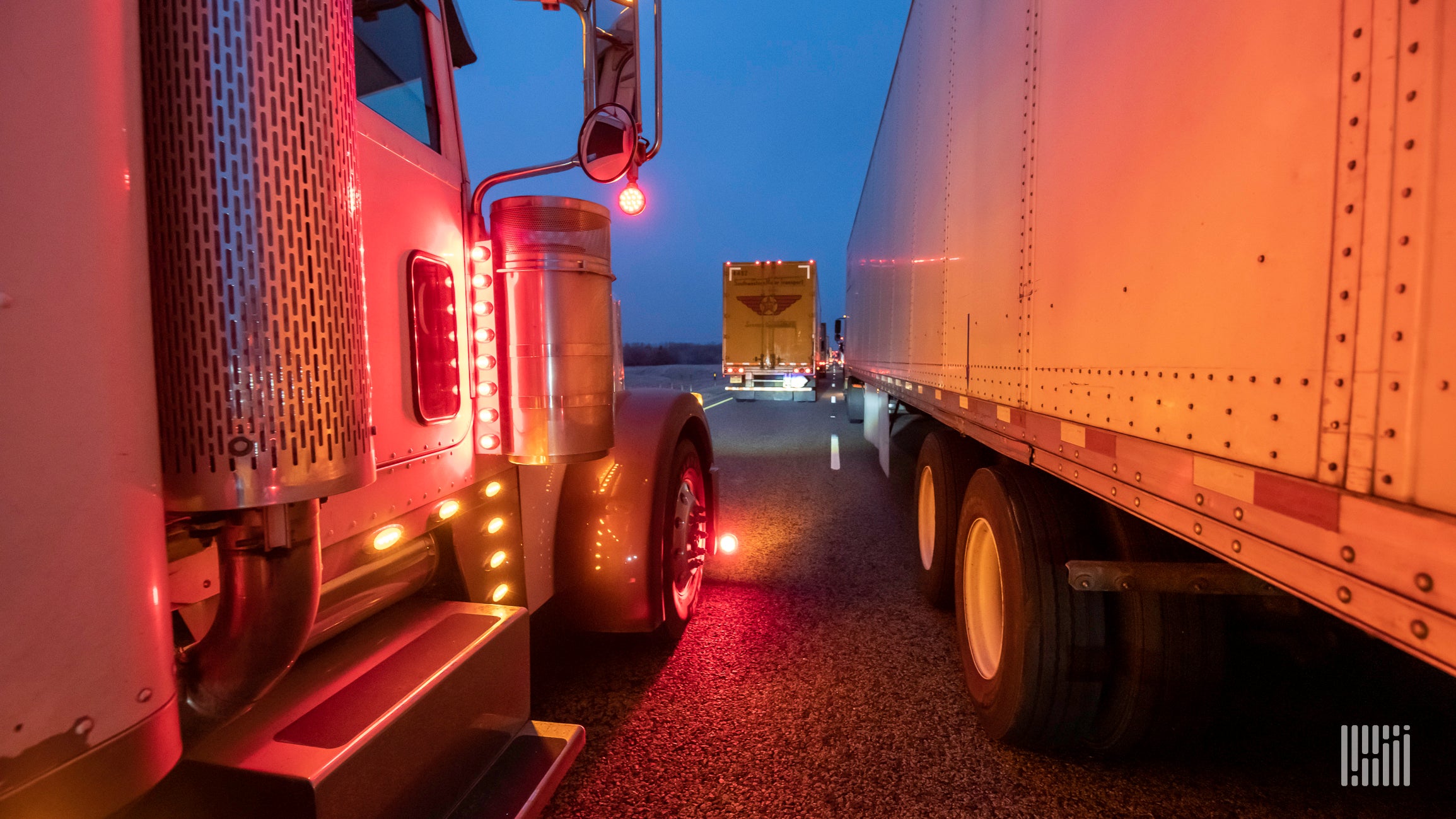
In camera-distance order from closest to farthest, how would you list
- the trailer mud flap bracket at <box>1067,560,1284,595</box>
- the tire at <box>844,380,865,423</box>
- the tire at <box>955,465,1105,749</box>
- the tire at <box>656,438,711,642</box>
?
the trailer mud flap bracket at <box>1067,560,1284,595</box> < the tire at <box>955,465,1105,749</box> < the tire at <box>656,438,711,642</box> < the tire at <box>844,380,865,423</box>

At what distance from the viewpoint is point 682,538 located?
3365 millimetres

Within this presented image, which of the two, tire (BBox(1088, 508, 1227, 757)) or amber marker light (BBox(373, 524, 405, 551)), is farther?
tire (BBox(1088, 508, 1227, 757))

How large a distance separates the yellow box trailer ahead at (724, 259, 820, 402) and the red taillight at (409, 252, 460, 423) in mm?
17162

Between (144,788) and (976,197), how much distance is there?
300 centimetres

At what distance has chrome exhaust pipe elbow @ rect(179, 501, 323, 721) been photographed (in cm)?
110

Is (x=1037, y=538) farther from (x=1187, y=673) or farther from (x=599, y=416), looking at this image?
(x=599, y=416)

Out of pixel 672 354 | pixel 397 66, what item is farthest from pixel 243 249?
pixel 672 354

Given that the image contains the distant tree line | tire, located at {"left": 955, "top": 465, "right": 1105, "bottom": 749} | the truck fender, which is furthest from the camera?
the distant tree line

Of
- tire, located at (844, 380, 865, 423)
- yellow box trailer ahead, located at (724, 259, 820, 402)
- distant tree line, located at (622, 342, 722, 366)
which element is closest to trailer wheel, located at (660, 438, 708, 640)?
tire, located at (844, 380, 865, 423)

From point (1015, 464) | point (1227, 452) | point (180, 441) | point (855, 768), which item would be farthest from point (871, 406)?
point (180, 441)

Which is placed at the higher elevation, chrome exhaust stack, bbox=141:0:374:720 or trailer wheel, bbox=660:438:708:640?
chrome exhaust stack, bbox=141:0:374:720

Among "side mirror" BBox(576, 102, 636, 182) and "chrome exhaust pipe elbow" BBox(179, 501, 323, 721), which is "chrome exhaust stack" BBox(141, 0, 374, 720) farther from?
"side mirror" BBox(576, 102, 636, 182)

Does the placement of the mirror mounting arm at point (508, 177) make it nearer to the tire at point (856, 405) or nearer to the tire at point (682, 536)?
the tire at point (682, 536)

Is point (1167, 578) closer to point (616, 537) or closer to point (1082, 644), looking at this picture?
point (1082, 644)
